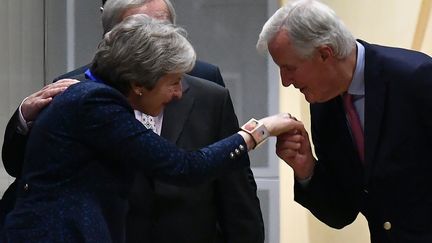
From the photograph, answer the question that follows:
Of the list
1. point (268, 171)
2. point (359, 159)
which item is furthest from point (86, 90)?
point (268, 171)

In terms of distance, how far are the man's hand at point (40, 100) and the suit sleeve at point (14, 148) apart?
40mm


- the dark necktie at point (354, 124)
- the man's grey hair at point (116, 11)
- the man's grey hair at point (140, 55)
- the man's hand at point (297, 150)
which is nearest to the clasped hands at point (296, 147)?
the man's hand at point (297, 150)

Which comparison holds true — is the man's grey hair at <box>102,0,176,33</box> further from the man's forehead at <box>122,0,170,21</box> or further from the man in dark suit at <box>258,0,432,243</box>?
the man in dark suit at <box>258,0,432,243</box>

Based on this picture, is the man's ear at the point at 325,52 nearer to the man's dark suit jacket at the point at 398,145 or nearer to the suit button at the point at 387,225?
the man's dark suit jacket at the point at 398,145

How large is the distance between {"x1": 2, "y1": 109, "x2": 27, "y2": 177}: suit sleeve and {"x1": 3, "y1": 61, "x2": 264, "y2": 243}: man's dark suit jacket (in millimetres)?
346

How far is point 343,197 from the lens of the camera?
2.10m

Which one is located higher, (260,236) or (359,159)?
(359,159)

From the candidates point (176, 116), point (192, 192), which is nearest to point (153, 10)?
point (176, 116)

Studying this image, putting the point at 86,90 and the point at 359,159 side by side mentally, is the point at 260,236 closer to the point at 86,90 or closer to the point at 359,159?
the point at 359,159

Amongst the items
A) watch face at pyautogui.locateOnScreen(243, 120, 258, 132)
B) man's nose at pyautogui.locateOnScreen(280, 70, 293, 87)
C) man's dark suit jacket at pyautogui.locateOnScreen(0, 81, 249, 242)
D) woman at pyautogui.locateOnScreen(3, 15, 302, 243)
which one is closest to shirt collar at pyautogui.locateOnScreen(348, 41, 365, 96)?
man's nose at pyautogui.locateOnScreen(280, 70, 293, 87)

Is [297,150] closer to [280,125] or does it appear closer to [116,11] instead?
[280,125]

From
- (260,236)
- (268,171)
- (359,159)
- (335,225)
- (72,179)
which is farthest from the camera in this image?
(268,171)

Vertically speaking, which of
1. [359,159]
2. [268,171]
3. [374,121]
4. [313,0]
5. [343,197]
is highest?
[313,0]

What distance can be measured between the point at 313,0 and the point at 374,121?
33cm
